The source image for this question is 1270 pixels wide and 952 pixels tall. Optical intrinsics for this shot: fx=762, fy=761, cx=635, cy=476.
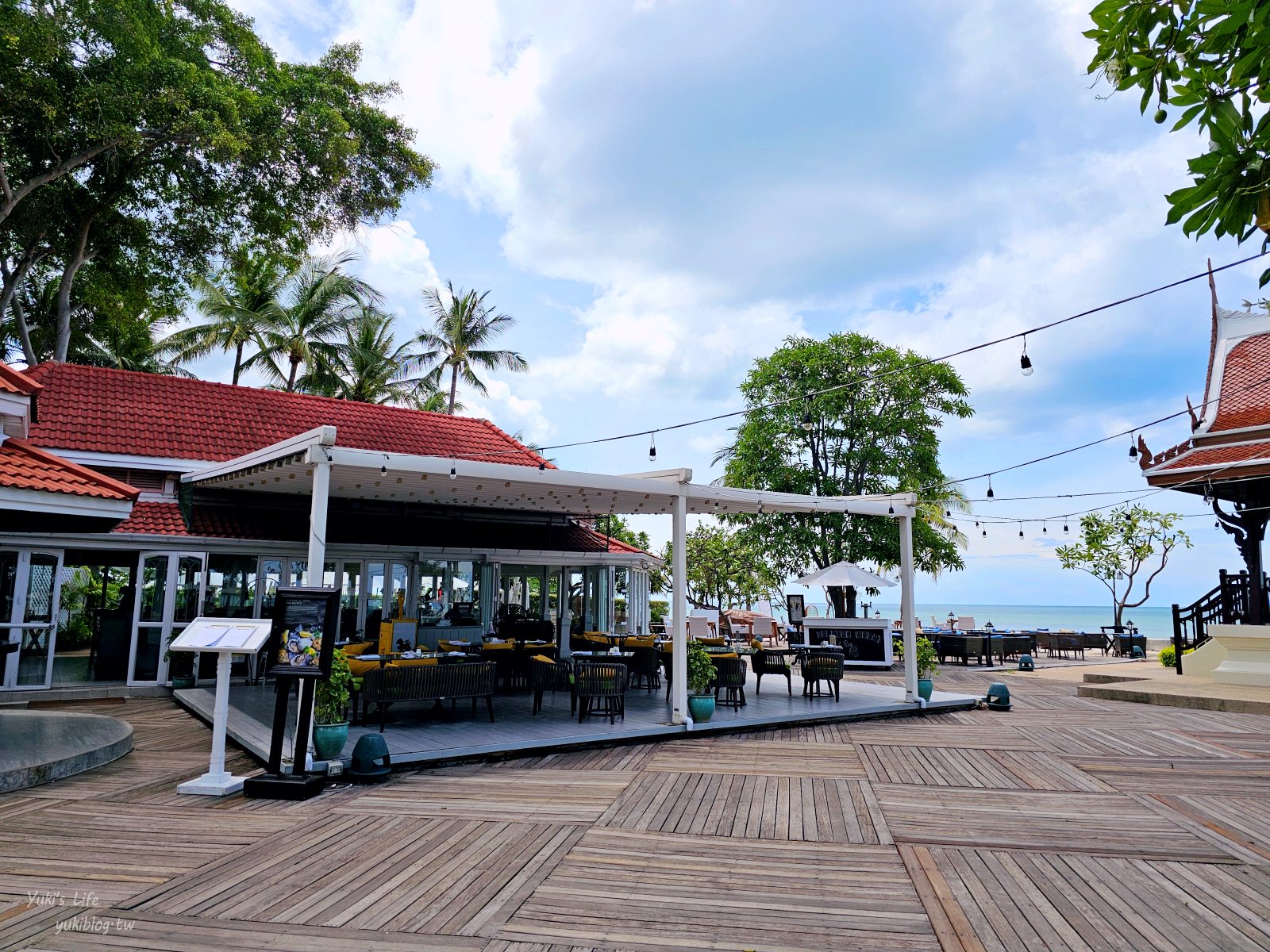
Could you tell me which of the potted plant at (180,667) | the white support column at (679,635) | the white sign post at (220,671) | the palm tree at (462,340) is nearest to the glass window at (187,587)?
the potted plant at (180,667)

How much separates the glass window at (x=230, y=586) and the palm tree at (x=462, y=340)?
57.1 ft

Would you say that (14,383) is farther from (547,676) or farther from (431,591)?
(431,591)

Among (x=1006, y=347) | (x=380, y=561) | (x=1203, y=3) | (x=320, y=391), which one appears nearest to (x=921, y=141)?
(x=1006, y=347)

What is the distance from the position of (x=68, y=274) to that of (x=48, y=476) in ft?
39.7

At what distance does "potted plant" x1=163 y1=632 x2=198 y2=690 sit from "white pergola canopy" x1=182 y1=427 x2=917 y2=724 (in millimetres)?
2635

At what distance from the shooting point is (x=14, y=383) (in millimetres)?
6238

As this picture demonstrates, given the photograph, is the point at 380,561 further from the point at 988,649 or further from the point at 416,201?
the point at 988,649

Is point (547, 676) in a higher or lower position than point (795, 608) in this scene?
lower

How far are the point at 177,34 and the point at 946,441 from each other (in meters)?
20.4

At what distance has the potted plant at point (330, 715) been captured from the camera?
261 inches

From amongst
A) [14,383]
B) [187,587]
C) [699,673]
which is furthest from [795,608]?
[14,383]

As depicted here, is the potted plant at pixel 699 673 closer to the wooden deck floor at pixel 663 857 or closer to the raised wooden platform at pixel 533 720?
the raised wooden platform at pixel 533 720

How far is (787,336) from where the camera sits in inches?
907

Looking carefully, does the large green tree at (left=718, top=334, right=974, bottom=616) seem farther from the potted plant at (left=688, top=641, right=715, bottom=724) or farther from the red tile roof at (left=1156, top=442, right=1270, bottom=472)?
the potted plant at (left=688, top=641, right=715, bottom=724)
